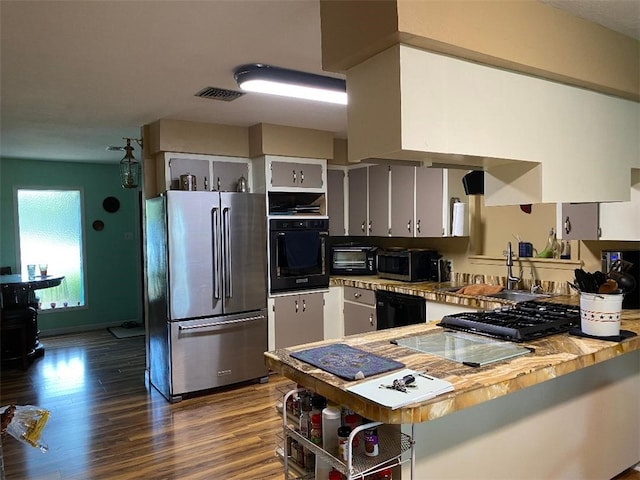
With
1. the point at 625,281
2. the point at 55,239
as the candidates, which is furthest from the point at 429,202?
the point at 55,239

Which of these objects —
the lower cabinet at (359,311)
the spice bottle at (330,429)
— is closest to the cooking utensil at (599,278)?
the spice bottle at (330,429)

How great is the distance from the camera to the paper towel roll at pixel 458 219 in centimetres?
408

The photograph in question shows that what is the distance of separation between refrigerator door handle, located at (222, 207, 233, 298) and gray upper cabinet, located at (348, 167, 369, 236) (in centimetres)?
163

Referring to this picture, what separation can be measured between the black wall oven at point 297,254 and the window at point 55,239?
3762mm

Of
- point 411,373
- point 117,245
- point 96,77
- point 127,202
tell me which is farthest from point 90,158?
point 411,373

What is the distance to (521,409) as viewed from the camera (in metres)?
2.04

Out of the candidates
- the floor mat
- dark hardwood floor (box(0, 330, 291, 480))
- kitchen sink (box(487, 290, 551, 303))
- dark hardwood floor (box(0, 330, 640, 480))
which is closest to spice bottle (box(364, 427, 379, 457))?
dark hardwood floor (box(0, 330, 640, 480))

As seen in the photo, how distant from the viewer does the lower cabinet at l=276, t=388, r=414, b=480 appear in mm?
1503

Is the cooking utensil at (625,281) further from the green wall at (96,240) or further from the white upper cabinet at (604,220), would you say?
the green wall at (96,240)

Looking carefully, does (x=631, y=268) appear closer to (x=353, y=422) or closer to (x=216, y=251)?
(x=353, y=422)

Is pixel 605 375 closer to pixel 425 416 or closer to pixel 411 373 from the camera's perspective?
pixel 411 373

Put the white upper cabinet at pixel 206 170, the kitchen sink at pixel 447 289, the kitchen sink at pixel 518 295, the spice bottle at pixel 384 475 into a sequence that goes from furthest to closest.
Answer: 1. the white upper cabinet at pixel 206 170
2. the kitchen sink at pixel 447 289
3. the kitchen sink at pixel 518 295
4. the spice bottle at pixel 384 475

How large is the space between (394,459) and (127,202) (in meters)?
6.45

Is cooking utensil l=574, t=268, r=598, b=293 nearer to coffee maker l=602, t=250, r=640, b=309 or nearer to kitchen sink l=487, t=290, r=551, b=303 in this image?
coffee maker l=602, t=250, r=640, b=309
